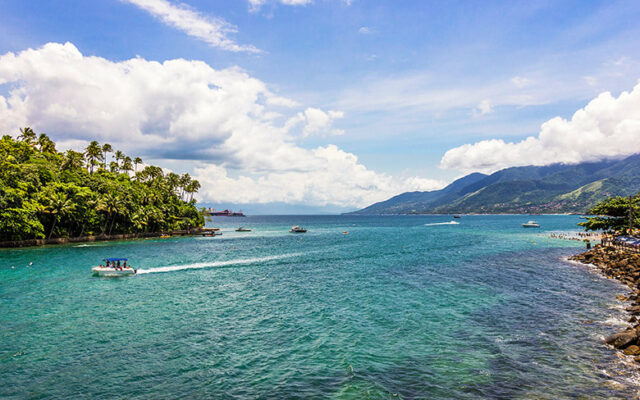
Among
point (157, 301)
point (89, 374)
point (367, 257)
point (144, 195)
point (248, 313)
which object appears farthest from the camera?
point (144, 195)

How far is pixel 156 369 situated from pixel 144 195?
430 feet

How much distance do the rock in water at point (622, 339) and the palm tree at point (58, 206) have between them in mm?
117224

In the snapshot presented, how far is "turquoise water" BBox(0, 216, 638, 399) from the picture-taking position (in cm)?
1895

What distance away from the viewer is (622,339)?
940 inches

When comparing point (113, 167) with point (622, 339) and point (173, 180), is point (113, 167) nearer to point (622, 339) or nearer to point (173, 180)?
point (173, 180)

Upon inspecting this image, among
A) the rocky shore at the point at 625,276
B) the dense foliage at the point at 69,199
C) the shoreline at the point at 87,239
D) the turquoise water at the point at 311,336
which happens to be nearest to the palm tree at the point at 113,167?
the dense foliage at the point at 69,199

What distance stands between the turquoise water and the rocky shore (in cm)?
140

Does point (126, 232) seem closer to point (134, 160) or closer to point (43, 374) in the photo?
point (134, 160)

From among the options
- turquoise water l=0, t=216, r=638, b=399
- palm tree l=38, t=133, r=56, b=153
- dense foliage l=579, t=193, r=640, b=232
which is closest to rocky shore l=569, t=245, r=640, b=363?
turquoise water l=0, t=216, r=638, b=399

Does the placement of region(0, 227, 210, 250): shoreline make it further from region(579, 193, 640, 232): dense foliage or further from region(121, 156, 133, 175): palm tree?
region(579, 193, 640, 232): dense foliage

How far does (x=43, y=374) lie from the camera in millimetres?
20328

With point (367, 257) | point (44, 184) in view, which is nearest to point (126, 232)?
point (44, 184)

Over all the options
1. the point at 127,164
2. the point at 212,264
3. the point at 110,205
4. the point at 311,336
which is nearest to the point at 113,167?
the point at 127,164

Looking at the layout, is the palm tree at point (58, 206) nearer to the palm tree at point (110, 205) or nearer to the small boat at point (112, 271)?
the palm tree at point (110, 205)
